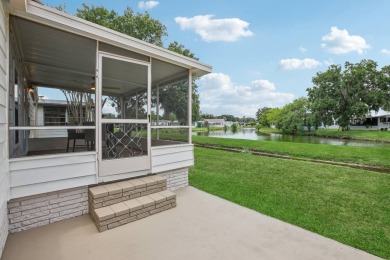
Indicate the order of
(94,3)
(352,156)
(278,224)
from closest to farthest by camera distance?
1. (278,224)
2. (352,156)
3. (94,3)

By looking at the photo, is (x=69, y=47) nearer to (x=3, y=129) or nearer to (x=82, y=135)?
(x=3, y=129)

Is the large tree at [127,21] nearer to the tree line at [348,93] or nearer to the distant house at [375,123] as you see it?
the tree line at [348,93]

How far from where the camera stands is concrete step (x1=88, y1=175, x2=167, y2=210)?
302 centimetres

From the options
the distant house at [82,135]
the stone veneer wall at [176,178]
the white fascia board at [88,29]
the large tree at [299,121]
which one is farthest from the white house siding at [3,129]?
the large tree at [299,121]

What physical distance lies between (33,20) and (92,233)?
2.77 metres

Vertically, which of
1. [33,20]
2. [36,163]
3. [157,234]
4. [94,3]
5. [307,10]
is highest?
[94,3]

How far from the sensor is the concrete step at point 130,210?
278 cm

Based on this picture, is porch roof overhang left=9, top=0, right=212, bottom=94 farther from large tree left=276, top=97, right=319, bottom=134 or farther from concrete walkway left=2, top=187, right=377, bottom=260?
large tree left=276, top=97, right=319, bottom=134

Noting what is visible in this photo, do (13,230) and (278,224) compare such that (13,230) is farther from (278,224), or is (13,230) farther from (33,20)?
(278,224)

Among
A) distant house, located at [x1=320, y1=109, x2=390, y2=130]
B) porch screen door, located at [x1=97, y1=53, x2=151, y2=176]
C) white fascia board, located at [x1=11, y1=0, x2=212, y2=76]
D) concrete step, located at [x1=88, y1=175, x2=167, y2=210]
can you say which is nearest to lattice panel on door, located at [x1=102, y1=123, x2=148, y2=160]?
porch screen door, located at [x1=97, y1=53, x2=151, y2=176]

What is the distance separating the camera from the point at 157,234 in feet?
8.79

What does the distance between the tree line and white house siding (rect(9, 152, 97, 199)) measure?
29.2 meters

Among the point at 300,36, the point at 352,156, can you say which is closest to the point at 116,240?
the point at 352,156

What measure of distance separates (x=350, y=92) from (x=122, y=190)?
103 ft
